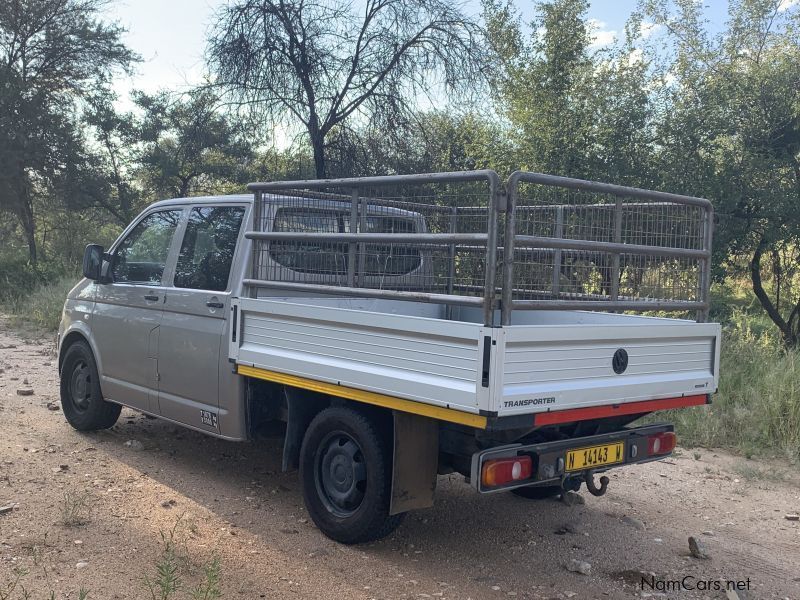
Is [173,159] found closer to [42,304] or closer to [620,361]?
[42,304]

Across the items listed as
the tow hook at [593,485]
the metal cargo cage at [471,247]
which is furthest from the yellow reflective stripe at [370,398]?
the tow hook at [593,485]

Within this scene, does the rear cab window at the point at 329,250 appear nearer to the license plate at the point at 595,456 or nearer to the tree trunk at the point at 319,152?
the license plate at the point at 595,456

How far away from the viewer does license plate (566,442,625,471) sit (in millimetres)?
4027

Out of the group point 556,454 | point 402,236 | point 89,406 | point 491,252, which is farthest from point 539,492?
point 89,406

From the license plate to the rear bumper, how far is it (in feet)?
0.06

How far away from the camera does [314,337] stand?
437cm

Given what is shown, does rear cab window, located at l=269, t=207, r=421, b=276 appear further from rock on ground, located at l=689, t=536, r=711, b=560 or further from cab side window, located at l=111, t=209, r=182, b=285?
rock on ground, located at l=689, t=536, r=711, b=560

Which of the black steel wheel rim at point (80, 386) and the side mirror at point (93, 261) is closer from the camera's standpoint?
the side mirror at point (93, 261)

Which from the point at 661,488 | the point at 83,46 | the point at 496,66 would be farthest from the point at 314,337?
the point at 83,46

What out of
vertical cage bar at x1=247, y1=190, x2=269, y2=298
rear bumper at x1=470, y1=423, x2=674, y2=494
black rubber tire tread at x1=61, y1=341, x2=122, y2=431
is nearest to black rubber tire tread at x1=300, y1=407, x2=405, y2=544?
rear bumper at x1=470, y1=423, x2=674, y2=494

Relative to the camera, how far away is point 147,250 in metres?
6.04

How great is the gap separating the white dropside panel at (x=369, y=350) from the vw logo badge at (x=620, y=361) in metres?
0.92

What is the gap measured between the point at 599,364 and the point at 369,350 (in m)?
1.18

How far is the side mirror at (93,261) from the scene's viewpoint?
20.1 ft
